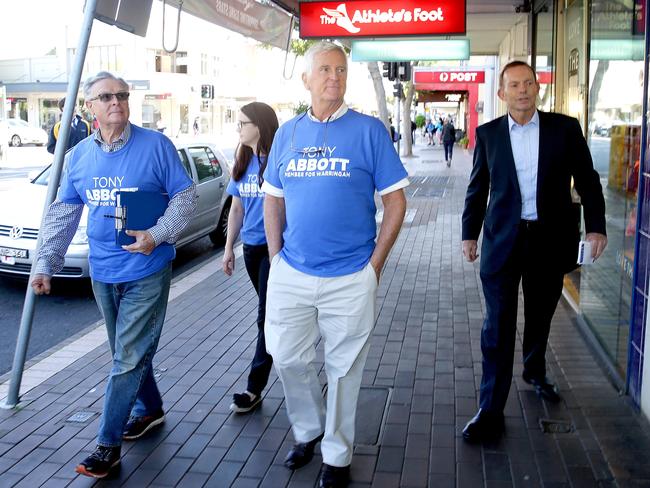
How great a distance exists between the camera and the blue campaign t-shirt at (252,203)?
469 centimetres

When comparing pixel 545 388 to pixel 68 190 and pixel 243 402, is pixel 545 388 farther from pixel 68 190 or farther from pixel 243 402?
pixel 68 190

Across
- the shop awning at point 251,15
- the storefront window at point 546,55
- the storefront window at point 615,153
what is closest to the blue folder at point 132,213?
the storefront window at point 615,153

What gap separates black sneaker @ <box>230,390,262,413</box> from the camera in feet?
15.5

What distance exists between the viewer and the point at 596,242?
4.29m

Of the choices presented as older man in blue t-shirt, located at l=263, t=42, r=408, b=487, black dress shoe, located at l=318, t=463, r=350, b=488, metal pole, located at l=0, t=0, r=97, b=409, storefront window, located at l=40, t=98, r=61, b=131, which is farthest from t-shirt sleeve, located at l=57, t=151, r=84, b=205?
storefront window, located at l=40, t=98, r=61, b=131

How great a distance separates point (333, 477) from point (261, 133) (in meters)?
2.05

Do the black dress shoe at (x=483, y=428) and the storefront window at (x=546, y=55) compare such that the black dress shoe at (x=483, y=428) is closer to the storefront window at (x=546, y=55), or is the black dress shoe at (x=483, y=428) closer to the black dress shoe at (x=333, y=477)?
the black dress shoe at (x=333, y=477)

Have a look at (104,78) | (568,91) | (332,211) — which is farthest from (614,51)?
(104,78)

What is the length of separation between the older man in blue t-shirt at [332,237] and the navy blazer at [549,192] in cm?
88

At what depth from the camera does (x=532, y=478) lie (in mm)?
3789

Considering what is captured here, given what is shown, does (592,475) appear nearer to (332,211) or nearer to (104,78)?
(332,211)

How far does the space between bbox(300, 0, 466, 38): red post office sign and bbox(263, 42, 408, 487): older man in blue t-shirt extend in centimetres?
466

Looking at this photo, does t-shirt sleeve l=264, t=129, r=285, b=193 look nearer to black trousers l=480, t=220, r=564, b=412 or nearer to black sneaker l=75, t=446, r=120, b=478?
black trousers l=480, t=220, r=564, b=412

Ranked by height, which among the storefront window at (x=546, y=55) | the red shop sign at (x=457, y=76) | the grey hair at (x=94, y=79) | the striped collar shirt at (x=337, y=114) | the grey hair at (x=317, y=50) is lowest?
the striped collar shirt at (x=337, y=114)
